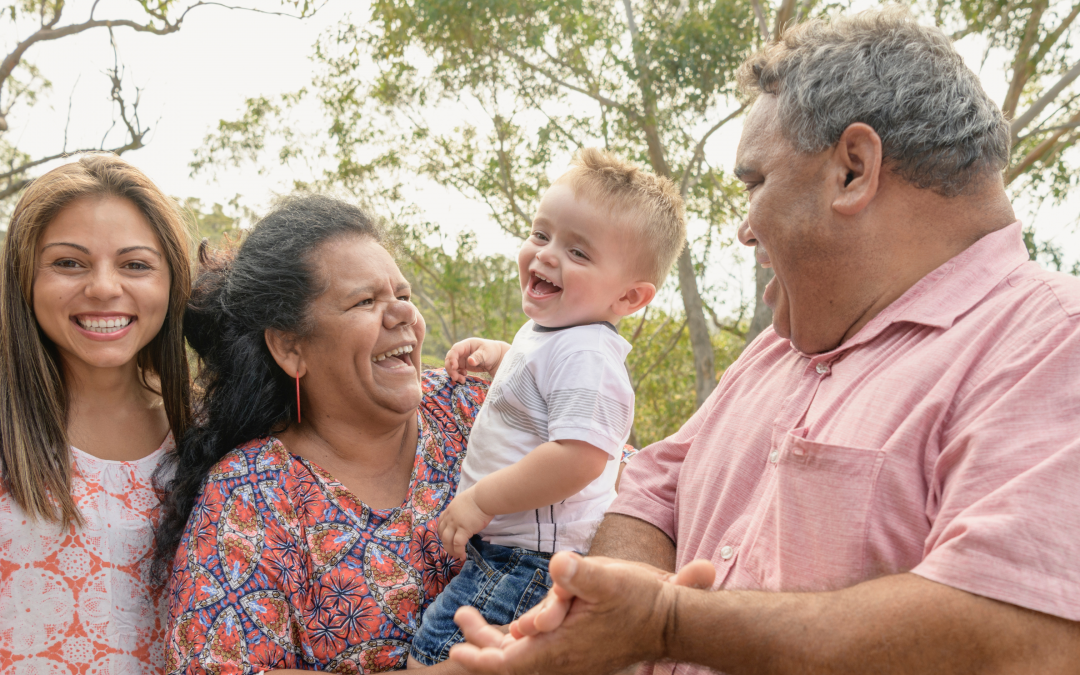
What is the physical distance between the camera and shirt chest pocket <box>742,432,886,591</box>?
5.28 ft

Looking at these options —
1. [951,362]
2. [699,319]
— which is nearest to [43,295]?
[951,362]

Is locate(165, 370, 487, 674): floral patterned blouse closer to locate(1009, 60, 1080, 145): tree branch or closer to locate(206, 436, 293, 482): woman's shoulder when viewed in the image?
locate(206, 436, 293, 482): woman's shoulder

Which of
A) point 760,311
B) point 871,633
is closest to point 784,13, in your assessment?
point 760,311

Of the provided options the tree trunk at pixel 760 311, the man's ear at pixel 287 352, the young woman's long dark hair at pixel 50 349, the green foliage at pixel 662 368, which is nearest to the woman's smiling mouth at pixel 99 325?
the young woman's long dark hair at pixel 50 349

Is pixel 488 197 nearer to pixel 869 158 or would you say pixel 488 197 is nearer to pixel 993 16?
pixel 993 16

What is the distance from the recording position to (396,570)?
8.09ft

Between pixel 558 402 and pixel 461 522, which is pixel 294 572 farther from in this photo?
pixel 558 402

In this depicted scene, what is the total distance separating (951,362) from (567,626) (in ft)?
2.95

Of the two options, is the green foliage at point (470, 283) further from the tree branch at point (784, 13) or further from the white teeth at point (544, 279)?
the white teeth at point (544, 279)

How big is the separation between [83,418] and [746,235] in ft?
7.06

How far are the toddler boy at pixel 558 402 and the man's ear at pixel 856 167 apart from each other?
86 cm

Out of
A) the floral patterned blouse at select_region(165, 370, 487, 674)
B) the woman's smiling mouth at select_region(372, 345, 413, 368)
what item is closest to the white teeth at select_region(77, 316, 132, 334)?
the floral patterned blouse at select_region(165, 370, 487, 674)

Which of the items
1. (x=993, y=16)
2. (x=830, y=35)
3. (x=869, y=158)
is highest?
(x=993, y=16)

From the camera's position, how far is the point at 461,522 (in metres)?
2.40
